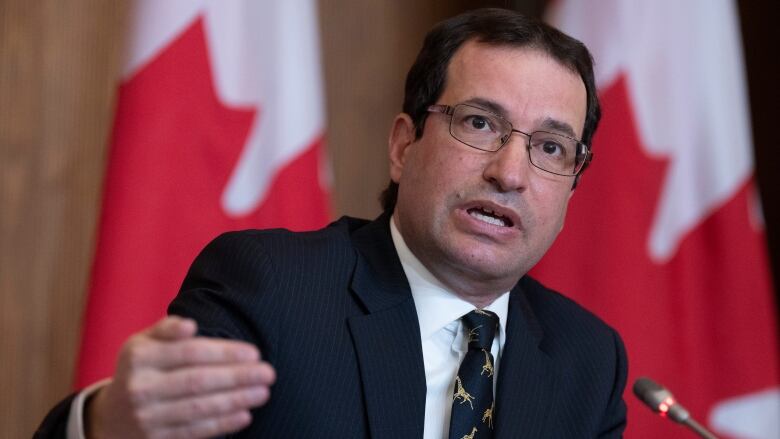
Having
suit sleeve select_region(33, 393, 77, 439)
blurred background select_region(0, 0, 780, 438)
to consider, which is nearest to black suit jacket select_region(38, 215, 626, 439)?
suit sleeve select_region(33, 393, 77, 439)

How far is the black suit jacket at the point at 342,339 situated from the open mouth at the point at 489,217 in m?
0.22

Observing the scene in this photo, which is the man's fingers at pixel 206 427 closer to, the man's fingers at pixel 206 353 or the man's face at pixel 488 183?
the man's fingers at pixel 206 353

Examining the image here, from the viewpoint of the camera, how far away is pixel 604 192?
3107 mm

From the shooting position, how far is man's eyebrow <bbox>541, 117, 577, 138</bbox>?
84.5 inches

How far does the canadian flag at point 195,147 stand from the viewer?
8.71ft

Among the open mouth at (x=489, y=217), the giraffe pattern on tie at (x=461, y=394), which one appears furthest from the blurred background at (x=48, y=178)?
the giraffe pattern on tie at (x=461, y=394)

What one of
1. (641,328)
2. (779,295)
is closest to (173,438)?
(641,328)

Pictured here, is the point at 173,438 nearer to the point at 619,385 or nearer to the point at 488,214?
the point at 488,214

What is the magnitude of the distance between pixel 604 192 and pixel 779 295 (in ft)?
3.62

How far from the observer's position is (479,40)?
2.24 meters

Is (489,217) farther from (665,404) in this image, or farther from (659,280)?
(659,280)

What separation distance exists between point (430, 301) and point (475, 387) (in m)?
0.22

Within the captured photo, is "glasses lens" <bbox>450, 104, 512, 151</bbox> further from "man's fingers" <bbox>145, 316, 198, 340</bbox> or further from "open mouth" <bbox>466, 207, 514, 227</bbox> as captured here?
"man's fingers" <bbox>145, 316, 198, 340</bbox>

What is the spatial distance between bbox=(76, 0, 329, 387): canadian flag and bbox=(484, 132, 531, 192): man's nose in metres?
0.94
